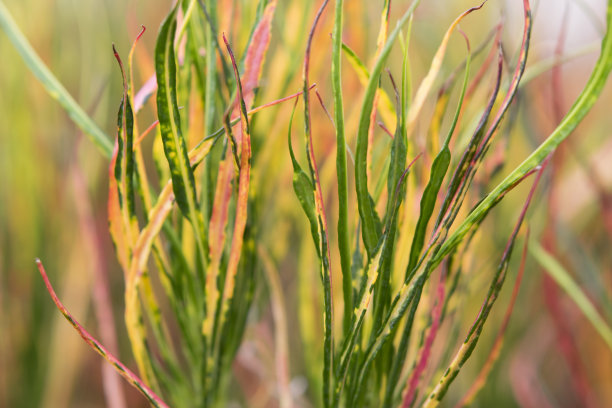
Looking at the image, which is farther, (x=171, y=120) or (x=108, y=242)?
(x=108, y=242)

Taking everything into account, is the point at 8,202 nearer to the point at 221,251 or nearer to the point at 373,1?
the point at 221,251

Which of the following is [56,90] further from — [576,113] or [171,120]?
[576,113]

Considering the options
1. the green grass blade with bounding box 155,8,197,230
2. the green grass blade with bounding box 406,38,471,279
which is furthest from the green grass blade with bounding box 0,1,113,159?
the green grass blade with bounding box 406,38,471,279

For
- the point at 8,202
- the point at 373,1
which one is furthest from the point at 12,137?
the point at 373,1

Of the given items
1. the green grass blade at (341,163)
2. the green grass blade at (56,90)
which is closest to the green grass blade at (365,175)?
the green grass blade at (341,163)

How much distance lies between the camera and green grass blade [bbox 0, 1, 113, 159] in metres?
0.28

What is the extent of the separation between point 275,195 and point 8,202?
0.33m

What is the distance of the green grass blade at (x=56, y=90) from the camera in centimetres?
28

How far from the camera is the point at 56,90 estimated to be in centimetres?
28

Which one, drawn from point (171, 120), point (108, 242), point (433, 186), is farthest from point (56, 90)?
point (108, 242)

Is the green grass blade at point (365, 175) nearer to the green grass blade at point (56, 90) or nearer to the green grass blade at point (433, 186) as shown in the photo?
the green grass blade at point (433, 186)

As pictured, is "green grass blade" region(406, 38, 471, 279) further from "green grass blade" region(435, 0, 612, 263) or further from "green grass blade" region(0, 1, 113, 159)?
"green grass blade" region(0, 1, 113, 159)

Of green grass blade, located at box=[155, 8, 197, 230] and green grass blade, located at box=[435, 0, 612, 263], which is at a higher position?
green grass blade, located at box=[155, 8, 197, 230]

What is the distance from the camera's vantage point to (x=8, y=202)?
60 centimetres
